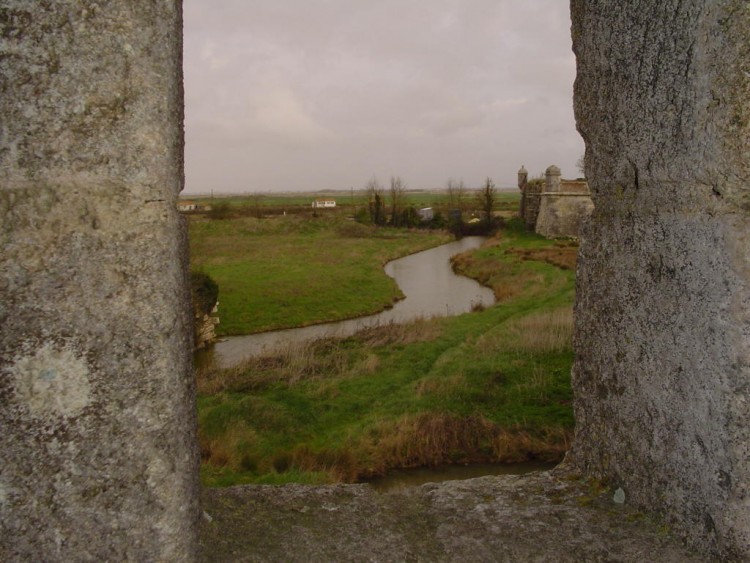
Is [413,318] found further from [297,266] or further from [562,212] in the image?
[562,212]

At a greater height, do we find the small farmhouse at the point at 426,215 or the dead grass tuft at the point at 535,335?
the small farmhouse at the point at 426,215

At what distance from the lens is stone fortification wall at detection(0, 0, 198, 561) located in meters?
1.81

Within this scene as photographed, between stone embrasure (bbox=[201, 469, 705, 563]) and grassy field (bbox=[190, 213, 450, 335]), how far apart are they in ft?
48.2

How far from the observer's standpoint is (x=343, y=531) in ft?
8.34

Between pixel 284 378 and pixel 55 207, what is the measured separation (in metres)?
8.94

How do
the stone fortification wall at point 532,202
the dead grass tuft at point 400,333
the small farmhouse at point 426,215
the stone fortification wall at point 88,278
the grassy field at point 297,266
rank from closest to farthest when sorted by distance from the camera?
1. the stone fortification wall at point 88,278
2. the dead grass tuft at point 400,333
3. the grassy field at point 297,266
4. the stone fortification wall at point 532,202
5. the small farmhouse at point 426,215

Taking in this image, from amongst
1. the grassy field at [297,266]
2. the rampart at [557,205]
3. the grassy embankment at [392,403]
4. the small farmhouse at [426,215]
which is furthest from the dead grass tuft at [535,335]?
the small farmhouse at [426,215]

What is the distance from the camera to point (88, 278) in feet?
6.15

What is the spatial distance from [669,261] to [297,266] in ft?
82.7

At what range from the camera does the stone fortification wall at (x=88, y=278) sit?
5.94 feet

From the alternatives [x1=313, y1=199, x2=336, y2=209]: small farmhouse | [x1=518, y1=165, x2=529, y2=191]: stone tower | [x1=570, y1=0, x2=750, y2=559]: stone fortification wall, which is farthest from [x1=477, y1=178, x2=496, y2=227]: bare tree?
[x1=570, y1=0, x2=750, y2=559]: stone fortification wall

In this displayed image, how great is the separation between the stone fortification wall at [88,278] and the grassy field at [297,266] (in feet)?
50.6

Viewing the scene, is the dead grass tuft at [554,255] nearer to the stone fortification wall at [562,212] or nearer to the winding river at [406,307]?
the winding river at [406,307]

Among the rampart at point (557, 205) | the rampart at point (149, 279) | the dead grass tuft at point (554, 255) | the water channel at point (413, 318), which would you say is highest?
the rampart at point (557, 205)
